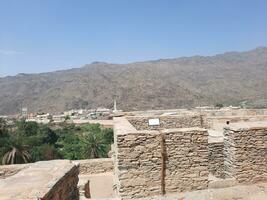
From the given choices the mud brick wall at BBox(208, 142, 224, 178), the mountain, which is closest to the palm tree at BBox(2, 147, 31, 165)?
the mud brick wall at BBox(208, 142, 224, 178)

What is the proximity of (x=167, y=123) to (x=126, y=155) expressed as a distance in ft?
15.6

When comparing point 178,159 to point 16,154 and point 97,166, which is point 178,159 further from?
point 16,154

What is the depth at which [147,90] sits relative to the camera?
85125 mm

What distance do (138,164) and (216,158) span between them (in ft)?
8.04

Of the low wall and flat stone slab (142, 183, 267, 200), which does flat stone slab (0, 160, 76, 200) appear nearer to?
flat stone slab (142, 183, 267, 200)

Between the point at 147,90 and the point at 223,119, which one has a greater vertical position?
the point at 147,90

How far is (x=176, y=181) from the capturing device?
7.40 metres

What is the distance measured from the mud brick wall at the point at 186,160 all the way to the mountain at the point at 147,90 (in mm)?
58698

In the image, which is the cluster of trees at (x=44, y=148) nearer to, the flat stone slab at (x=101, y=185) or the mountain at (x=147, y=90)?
the flat stone slab at (x=101, y=185)

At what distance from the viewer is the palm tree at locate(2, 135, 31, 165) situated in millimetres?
22891

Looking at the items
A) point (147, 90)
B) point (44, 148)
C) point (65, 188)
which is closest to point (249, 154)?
point (65, 188)

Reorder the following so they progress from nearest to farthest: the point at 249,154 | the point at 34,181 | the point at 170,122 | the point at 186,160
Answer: the point at 34,181 → the point at 186,160 → the point at 249,154 → the point at 170,122

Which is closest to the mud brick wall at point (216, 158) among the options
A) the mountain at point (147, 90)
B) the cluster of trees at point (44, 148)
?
the cluster of trees at point (44, 148)

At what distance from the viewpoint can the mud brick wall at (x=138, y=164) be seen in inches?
281
